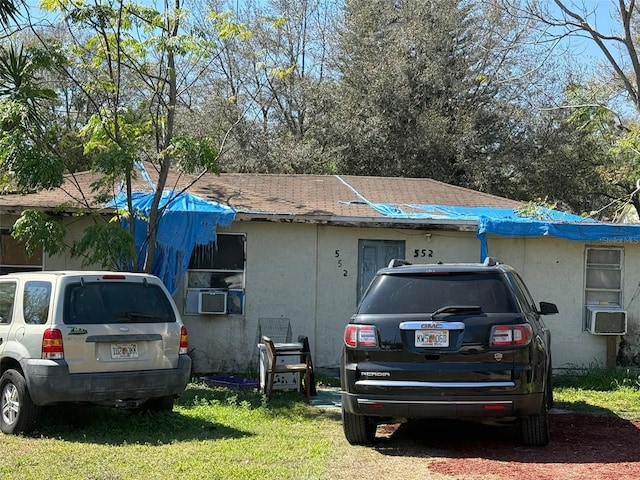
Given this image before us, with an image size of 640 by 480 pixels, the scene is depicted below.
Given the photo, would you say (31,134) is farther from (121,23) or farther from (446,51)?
(446,51)

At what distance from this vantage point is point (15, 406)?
754cm

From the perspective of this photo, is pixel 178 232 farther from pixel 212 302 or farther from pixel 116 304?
pixel 116 304

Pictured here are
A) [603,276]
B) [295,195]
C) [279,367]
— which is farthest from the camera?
[295,195]

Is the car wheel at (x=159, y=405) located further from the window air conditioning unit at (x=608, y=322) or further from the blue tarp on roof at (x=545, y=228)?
the window air conditioning unit at (x=608, y=322)

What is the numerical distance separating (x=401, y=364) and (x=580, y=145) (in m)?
18.6

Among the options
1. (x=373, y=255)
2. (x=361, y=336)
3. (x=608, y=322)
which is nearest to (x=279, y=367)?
(x=373, y=255)

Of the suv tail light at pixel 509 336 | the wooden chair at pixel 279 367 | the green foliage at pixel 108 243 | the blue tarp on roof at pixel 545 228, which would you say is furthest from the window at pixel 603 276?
the green foliage at pixel 108 243

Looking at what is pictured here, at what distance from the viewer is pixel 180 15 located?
10852mm

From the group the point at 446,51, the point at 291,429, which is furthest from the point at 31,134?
the point at 446,51

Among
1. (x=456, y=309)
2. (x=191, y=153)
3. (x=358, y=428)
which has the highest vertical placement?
(x=191, y=153)

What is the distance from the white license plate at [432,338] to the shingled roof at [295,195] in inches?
213

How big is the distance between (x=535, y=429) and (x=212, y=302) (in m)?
6.34

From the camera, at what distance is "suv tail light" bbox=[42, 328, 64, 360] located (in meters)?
7.26

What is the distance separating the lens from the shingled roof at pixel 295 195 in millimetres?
12016
